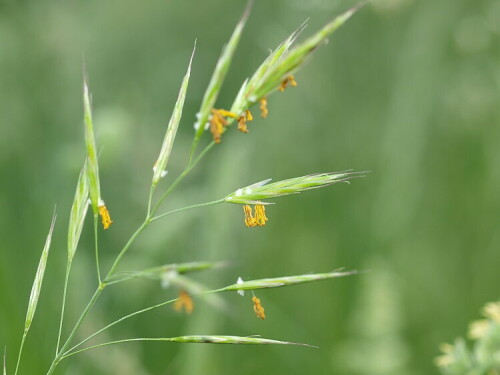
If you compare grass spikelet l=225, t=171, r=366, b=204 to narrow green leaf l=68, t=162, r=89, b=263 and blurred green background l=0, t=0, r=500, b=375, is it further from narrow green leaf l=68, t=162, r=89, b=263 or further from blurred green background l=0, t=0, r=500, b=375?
blurred green background l=0, t=0, r=500, b=375

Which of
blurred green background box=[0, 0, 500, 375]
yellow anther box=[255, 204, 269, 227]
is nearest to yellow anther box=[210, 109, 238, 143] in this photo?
yellow anther box=[255, 204, 269, 227]

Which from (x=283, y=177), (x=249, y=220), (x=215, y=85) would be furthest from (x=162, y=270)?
(x=283, y=177)

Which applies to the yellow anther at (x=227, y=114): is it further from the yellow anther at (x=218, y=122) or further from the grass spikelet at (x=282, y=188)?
the grass spikelet at (x=282, y=188)

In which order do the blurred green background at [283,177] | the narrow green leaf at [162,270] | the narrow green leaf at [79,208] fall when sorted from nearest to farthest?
the narrow green leaf at [162,270] < the narrow green leaf at [79,208] < the blurred green background at [283,177]

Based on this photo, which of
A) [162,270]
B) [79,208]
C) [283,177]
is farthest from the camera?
[283,177]

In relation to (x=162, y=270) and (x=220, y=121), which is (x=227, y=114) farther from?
(x=162, y=270)

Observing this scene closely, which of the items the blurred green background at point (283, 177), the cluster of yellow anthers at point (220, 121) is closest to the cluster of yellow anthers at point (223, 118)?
the cluster of yellow anthers at point (220, 121)

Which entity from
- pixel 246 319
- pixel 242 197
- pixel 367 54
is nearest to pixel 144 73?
pixel 367 54

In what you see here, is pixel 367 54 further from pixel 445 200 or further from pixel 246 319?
pixel 246 319
